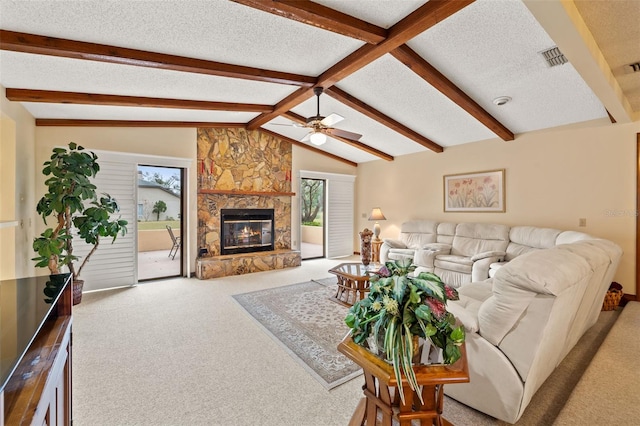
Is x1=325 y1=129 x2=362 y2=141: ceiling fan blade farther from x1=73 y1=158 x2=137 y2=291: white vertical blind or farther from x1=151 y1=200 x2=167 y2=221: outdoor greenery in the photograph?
x1=151 y1=200 x2=167 y2=221: outdoor greenery

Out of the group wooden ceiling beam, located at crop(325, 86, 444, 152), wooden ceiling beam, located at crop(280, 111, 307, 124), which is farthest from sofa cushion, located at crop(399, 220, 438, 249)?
wooden ceiling beam, located at crop(280, 111, 307, 124)

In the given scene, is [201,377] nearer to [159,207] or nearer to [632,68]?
[632,68]

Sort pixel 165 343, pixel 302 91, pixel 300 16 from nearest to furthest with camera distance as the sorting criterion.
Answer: pixel 300 16
pixel 165 343
pixel 302 91

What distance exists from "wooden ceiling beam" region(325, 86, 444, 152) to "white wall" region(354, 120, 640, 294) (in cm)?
50

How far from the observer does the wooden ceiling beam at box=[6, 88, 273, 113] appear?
3.27m

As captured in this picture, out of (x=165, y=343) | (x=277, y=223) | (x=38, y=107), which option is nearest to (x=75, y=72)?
(x=38, y=107)

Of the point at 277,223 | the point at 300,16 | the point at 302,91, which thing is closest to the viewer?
the point at 300,16

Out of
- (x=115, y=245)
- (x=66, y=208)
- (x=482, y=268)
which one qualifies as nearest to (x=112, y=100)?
(x=66, y=208)

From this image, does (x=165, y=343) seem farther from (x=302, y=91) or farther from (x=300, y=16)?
(x=302, y=91)

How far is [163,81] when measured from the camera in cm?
341

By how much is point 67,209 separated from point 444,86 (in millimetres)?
4977

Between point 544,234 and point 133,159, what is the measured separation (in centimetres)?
635

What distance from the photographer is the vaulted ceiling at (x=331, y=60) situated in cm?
224

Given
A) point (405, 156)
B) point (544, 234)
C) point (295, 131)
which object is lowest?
point (544, 234)
